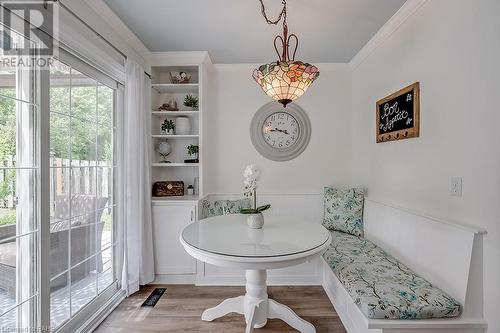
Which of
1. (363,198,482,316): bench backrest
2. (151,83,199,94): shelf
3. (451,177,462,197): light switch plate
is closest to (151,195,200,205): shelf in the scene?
(151,83,199,94): shelf

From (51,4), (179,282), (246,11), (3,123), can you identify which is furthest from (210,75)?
(179,282)

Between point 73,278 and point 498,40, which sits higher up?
point 498,40

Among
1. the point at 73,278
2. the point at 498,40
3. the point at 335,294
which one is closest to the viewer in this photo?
the point at 498,40

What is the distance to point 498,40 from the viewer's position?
4.43 feet

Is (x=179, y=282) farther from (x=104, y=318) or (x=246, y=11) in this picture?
(x=246, y=11)

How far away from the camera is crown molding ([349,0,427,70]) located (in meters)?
1.98

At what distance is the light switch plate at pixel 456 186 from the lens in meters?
1.59

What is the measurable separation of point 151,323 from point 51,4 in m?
2.40

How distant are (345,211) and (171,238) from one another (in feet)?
6.31

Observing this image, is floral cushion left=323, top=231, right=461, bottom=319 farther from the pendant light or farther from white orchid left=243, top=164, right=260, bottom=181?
the pendant light

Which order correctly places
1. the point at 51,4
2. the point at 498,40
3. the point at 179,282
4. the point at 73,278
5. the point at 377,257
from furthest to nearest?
the point at 179,282
the point at 377,257
the point at 73,278
the point at 51,4
the point at 498,40

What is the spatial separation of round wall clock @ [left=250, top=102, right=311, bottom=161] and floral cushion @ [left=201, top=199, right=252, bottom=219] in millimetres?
723

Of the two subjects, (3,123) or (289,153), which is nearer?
(3,123)

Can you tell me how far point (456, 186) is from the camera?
1620mm
